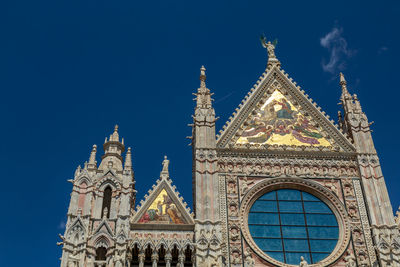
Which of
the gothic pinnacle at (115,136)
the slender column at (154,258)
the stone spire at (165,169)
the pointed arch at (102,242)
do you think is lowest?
the slender column at (154,258)

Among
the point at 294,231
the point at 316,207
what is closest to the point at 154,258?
the point at 294,231

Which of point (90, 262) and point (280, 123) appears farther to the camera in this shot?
point (280, 123)

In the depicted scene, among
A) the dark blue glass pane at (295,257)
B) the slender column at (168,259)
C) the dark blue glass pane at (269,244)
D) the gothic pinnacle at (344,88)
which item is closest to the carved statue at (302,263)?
the dark blue glass pane at (295,257)

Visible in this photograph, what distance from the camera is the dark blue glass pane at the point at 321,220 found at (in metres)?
22.0

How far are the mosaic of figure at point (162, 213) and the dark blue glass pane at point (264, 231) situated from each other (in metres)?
2.51

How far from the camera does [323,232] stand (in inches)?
856

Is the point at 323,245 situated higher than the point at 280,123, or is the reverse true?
the point at 280,123

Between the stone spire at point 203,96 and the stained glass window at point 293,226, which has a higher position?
the stone spire at point 203,96

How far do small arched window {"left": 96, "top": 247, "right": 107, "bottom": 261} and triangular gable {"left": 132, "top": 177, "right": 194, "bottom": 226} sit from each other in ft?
4.50

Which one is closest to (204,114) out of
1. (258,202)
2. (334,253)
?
(258,202)

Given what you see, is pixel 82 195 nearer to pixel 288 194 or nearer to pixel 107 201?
pixel 107 201

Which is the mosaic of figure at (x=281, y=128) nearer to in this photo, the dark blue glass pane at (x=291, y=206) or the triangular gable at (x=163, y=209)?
the dark blue glass pane at (x=291, y=206)

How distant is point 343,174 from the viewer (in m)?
23.2

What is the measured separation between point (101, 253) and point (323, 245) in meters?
7.61
